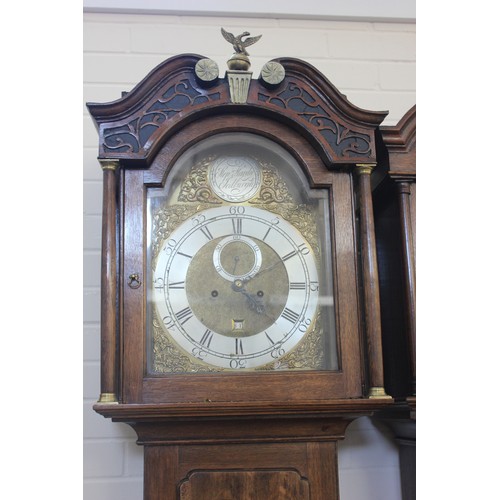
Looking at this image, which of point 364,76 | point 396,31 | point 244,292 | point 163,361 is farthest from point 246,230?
point 396,31

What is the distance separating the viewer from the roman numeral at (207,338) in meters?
0.99

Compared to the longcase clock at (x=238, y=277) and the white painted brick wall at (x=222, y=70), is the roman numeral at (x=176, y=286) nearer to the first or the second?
the longcase clock at (x=238, y=277)

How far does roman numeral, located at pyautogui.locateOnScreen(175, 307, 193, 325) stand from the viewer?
100 cm

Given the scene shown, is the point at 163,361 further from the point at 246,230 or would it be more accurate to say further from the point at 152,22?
the point at 152,22

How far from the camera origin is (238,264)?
103 cm

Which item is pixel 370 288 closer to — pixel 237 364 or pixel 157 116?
pixel 237 364

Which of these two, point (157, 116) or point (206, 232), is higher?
point (157, 116)

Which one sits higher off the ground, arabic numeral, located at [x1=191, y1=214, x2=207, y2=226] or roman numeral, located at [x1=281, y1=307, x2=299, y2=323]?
arabic numeral, located at [x1=191, y1=214, x2=207, y2=226]

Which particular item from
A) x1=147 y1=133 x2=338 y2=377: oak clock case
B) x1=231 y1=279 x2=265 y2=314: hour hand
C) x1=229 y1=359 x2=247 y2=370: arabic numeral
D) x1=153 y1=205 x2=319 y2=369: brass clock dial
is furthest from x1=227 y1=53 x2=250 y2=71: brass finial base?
x1=229 y1=359 x2=247 y2=370: arabic numeral

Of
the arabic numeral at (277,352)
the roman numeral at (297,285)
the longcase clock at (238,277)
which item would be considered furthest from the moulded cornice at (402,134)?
the arabic numeral at (277,352)

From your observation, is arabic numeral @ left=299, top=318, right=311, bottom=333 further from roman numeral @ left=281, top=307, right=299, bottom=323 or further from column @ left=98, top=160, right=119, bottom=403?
column @ left=98, top=160, right=119, bottom=403

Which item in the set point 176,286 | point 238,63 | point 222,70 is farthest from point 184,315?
point 222,70

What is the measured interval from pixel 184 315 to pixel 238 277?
0.10 metres

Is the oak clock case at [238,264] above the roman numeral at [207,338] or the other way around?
above
